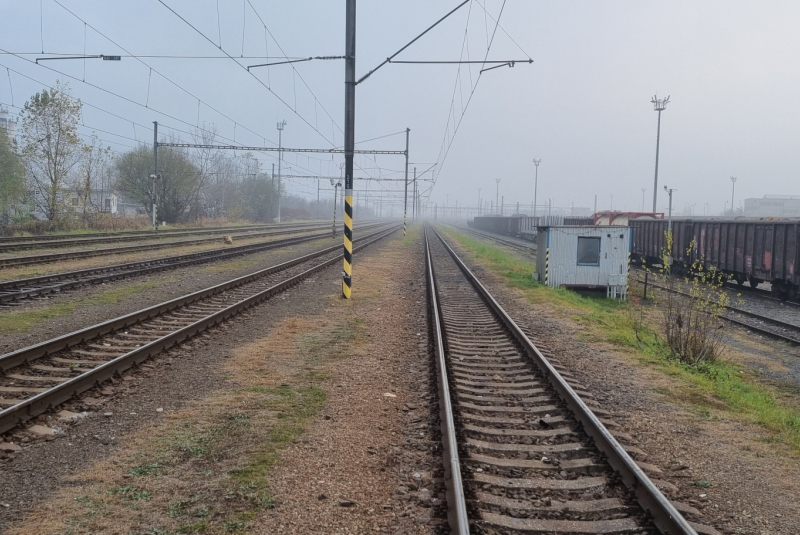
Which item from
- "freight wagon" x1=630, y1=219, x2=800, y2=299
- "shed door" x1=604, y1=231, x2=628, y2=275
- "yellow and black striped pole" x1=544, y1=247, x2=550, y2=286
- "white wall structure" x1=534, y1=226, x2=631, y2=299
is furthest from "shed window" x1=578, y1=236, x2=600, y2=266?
"freight wagon" x1=630, y1=219, x2=800, y2=299

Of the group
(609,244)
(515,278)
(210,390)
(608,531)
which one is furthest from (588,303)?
(608,531)

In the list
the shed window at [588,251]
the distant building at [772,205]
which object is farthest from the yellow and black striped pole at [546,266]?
the distant building at [772,205]

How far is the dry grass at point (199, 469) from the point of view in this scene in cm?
424

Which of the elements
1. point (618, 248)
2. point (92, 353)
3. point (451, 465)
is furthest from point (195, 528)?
point (618, 248)

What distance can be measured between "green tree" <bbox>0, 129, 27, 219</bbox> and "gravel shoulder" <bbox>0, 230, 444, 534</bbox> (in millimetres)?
34038

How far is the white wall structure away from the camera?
1872cm

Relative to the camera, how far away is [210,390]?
7.48 meters

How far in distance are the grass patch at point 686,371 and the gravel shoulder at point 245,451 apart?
3576mm

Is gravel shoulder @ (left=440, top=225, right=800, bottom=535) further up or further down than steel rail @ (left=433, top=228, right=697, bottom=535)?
further down

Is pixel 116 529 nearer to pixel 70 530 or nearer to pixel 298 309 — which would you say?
pixel 70 530

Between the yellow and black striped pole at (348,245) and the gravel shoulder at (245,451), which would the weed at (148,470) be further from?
the yellow and black striped pole at (348,245)

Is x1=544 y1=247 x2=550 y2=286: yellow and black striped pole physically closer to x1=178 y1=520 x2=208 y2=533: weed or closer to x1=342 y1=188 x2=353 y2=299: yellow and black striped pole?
x1=342 y1=188 x2=353 y2=299: yellow and black striped pole

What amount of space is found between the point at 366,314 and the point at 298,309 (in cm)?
150

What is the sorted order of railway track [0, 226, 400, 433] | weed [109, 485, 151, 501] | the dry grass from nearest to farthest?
1. the dry grass
2. weed [109, 485, 151, 501]
3. railway track [0, 226, 400, 433]
